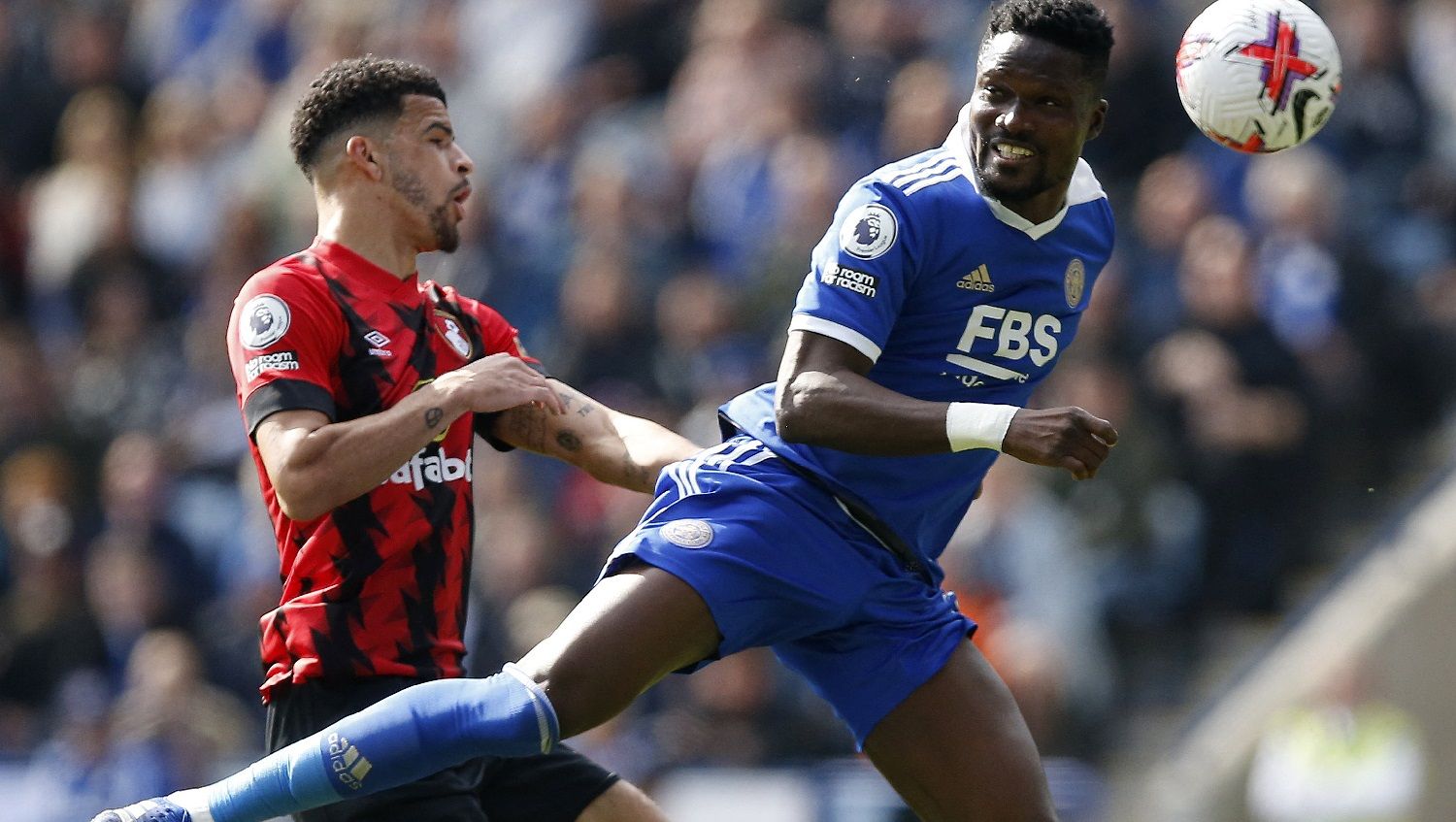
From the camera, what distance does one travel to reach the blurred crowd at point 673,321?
10.0 meters

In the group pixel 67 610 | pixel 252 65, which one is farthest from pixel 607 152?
pixel 67 610

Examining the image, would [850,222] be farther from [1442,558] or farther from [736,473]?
[1442,558]

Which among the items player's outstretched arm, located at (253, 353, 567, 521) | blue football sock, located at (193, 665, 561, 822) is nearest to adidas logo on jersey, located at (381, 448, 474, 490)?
player's outstretched arm, located at (253, 353, 567, 521)

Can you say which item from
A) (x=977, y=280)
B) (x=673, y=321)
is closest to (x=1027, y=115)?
(x=977, y=280)

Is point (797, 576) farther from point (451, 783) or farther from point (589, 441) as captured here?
point (451, 783)

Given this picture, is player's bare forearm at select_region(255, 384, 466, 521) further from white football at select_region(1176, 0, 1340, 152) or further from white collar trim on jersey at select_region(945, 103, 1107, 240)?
white football at select_region(1176, 0, 1340, 152)

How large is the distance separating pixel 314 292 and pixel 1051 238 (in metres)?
1.98

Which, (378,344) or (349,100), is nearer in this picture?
(378,344)

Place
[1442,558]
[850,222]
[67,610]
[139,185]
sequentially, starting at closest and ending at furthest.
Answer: [850,222] < [1442,558] < [67,610] < [139,185]

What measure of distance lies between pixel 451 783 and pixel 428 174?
1.65m

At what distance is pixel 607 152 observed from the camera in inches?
493

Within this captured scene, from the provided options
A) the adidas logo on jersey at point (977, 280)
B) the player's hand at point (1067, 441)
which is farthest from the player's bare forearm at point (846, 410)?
the adidas logo on jersey at point (977, 280)

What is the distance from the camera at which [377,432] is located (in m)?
5.11

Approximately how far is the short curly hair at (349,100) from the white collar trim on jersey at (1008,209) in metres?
1.51
